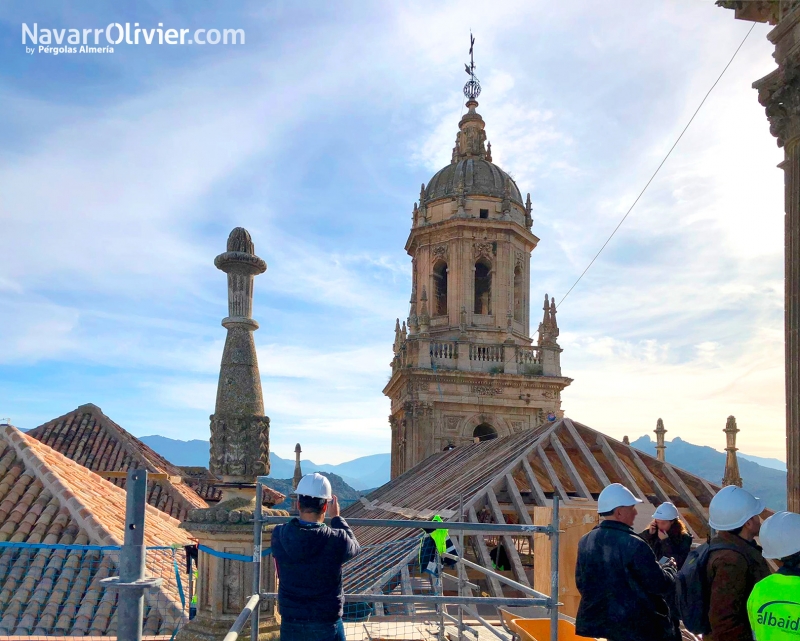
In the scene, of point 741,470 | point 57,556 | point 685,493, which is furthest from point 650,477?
point 741,470

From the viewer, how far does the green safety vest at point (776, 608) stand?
3.59 m

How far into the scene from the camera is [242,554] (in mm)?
5766

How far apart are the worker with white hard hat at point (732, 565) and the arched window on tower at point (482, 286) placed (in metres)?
27.3

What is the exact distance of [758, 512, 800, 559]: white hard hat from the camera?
12.7 feet

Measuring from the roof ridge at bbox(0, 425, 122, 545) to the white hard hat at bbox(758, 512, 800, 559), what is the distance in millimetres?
7179

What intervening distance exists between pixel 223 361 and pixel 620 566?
3.56 m

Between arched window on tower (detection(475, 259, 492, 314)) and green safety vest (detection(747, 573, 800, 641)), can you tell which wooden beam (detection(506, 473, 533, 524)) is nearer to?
green safety vest (detection(747, 573, 800, 641))

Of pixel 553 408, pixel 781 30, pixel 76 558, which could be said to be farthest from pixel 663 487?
pixel 553 408

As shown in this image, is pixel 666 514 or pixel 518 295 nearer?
pixel 666 514

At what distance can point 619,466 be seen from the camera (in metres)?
15.4

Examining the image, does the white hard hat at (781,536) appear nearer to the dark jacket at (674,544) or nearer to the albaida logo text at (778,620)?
the albaida logo text at (778,620)

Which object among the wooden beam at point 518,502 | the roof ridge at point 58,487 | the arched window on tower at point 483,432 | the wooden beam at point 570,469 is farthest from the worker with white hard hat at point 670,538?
the arched window on tower at point 483,432

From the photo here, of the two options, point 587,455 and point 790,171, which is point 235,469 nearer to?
point 790,171

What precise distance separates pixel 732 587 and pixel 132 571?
3.19 m
